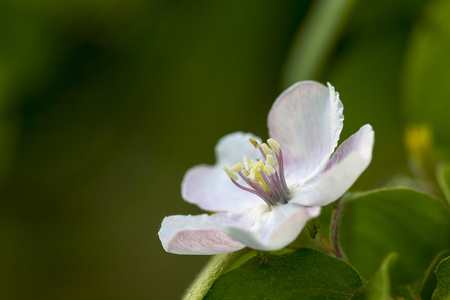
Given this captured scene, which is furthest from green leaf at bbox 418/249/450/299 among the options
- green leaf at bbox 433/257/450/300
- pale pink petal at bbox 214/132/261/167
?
pale pink petal at bbox 214/132/261/167

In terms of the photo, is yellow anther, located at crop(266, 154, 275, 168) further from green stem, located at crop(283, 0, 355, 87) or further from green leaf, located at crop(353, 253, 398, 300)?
green stem, located at crop(283, 0, 355, 87)

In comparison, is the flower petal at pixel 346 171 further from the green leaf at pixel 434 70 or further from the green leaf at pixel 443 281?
the green leaf at pixel 434 70

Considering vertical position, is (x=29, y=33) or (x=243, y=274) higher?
(x=29, y=33)

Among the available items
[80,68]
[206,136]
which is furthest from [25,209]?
[206,136]

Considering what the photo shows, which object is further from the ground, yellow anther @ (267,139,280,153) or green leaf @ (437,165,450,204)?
yellow anther @ (267,139,280,153)

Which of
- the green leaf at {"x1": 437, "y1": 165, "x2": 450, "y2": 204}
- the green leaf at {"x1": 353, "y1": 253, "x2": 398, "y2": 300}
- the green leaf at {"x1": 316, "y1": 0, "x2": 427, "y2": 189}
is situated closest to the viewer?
the green leaf at {"x1": 353, "y1": 253, "x2": 398, "y2": 300}

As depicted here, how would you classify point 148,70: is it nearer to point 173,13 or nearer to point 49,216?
point 173,13

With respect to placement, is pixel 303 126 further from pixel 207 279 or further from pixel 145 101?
pixel 145 101

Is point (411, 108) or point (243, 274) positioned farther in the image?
point (411, 108)
